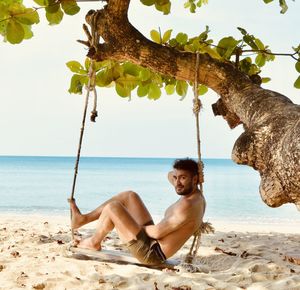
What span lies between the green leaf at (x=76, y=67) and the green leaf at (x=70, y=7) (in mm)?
682

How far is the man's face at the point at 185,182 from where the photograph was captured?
10.6 feet

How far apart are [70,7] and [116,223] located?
6.00ft

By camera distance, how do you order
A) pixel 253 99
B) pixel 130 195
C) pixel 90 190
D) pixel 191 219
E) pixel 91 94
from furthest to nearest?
pixel 90 190 → pixel 130 195 → pixel 191 219 → pixel 91 94 → pixel 253 99

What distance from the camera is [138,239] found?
3428 millimetres

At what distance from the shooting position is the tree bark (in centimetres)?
127

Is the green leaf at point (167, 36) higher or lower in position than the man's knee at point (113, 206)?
higher

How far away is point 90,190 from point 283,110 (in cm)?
1929

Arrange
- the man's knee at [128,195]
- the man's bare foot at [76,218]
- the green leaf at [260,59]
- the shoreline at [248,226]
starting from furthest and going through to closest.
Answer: the shoreline at [248,226] < the man's knee at [128,195] < the man's bare foot at [76,218] < the green leaf at [260,59]

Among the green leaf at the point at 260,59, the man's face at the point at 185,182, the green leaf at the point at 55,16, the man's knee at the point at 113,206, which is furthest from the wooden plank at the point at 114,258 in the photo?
the green leaf at the point at 55,16

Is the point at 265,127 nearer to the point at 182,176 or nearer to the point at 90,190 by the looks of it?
the point at 182,176

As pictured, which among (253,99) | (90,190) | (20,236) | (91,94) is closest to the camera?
(253,99)

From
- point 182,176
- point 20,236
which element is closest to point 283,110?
point 182,176

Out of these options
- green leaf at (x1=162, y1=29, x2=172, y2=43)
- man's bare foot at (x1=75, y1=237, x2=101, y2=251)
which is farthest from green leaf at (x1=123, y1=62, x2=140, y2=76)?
man's bare foot at (x1=75, y1=237, x2=101, y2=251)

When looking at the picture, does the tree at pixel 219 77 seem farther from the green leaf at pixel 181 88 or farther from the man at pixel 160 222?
the man at pixel 160 222
